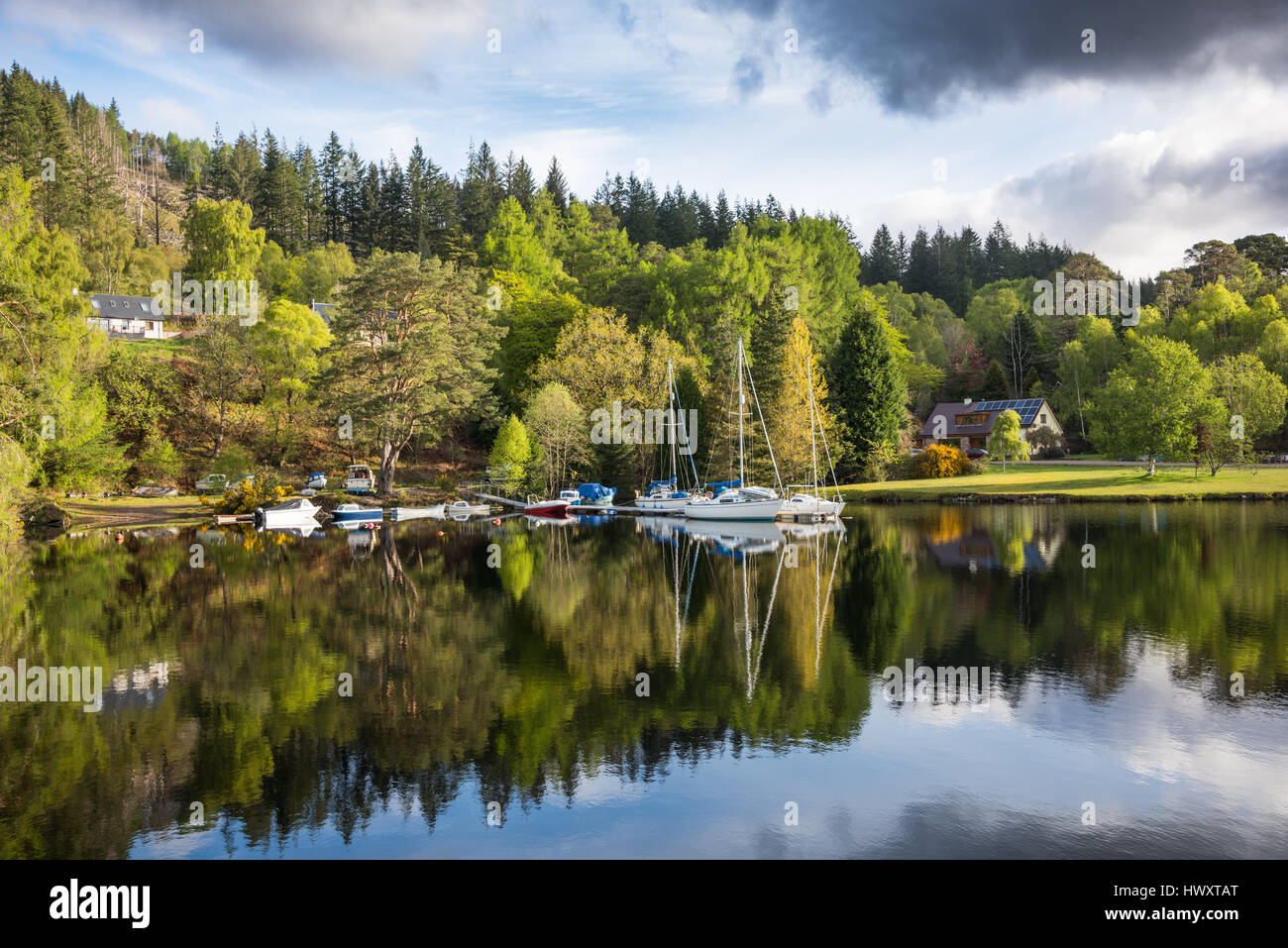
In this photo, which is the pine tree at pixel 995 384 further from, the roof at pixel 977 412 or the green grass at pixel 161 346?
the green grass at pixel 161 346

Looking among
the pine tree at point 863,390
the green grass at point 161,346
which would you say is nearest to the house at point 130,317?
the green grass at point 161,346

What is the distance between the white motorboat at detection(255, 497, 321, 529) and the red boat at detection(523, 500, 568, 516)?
14.3m

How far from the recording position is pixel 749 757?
11570 millimetres

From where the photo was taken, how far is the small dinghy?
53594 mm

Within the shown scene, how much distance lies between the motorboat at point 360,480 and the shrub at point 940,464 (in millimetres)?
45667

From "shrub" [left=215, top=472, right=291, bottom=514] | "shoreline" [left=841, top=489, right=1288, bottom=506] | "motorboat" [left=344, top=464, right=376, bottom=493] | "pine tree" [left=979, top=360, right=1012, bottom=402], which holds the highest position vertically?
"pine tree" [left=979, top=360, right=1012, bottom=402]

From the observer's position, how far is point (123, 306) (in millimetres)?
89625

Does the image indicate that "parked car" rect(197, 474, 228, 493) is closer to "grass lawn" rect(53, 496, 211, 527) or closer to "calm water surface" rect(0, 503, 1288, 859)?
"grass lawn" rect(53, 496, 211, 527)

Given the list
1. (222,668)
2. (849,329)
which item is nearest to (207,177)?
(849,329)

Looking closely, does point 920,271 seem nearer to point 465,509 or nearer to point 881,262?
point 881,262

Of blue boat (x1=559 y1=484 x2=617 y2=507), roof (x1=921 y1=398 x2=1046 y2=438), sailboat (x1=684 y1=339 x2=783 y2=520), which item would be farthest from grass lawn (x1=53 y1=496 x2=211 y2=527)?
roof (x1=921 y1=398 x2=1046 y2=438)

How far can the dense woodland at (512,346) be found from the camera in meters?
55.2

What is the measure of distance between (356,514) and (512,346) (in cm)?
2849
